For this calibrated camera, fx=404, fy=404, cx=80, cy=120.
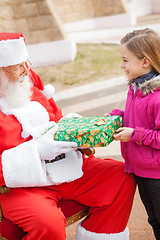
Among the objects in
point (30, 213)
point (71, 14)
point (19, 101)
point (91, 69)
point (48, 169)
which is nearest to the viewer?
point (30, 213)

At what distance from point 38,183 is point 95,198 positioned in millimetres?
406

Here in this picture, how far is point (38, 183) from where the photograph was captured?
2256mm

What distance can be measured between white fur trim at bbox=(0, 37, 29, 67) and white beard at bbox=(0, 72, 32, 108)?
91mm

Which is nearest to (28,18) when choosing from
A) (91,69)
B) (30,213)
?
(91,69)

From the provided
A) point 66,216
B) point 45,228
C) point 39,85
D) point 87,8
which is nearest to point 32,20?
point 39,85

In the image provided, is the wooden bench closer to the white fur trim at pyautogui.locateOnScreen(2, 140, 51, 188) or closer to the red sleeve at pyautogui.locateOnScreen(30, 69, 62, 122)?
the white fur trim at pyautogui.locateOnScreen(2, 140, 51, 188)

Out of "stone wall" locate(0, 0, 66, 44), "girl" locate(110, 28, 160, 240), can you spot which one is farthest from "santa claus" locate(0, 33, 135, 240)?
"stone wall" locate(0, 0, 66, 44)

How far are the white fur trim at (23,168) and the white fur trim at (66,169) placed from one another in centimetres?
9

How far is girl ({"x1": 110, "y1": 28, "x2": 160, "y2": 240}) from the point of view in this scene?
2240 mm

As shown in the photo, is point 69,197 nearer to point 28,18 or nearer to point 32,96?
point 32,96

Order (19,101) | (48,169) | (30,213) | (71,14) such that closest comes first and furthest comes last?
(30,213) < (48,169) < (19,101) < (71,14)

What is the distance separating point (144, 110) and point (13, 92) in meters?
0.81

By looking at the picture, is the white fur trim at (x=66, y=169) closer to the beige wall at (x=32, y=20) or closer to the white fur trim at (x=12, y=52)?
the white fur trim at (x=12, y=52)

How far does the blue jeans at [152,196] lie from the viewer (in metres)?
2.34
